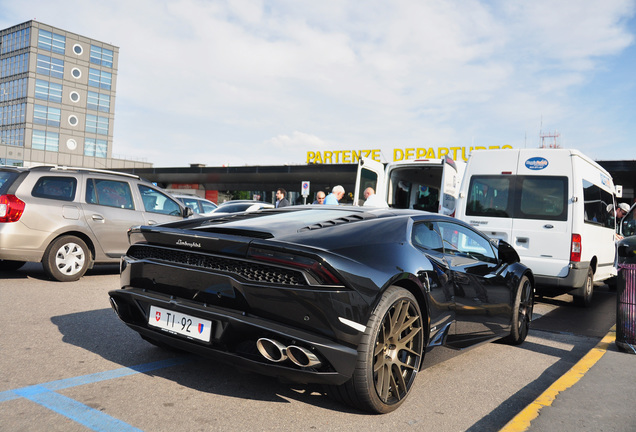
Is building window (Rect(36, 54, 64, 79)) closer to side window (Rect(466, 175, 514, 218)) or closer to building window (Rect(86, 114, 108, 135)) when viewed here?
building window (Rect(86, 114, 108, 135))

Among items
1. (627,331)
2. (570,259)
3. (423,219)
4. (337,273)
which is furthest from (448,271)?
(570,259)

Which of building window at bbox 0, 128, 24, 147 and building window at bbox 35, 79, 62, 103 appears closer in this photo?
building window at bbox 0, 128, 24, 147

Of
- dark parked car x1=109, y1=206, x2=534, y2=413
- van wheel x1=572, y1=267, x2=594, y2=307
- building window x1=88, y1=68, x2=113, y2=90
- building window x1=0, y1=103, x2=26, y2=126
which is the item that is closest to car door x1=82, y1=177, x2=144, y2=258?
dark parked car x1=109, y1=206, x2=534, y2=413

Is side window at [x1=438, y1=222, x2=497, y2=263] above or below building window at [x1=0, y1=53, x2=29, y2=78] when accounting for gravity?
below

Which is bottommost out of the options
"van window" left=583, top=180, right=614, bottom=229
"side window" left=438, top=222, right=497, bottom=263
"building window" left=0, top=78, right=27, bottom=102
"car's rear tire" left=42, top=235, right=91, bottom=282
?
"car's rear tire" left=42, top=235, right=91, bottom=282

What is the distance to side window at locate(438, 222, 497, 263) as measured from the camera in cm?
424

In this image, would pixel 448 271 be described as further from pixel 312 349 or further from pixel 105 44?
pixel 105 44

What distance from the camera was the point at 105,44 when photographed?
7550 centimetres

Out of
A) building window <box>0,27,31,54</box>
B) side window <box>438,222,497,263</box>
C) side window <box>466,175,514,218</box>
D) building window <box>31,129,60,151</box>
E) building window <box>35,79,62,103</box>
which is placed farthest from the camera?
building window <box>35,79,62,103</box>

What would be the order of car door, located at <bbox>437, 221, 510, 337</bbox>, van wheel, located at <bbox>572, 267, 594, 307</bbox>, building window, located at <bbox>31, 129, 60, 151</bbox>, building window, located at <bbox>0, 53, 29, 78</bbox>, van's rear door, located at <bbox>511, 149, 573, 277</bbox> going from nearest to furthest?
car door, located at <bbox>437, 221, 510, 337</bbox> → van's rear door, located at <bbox>511, 149, 573, 277</bbox> → van wheel, located at <bbox>572, 267, 594, 307</bbox> → building window, located at <bbox>0, 53, 29, 78</bbox> → building window, located at <bbox>31, 129, 60, 151</bbox>

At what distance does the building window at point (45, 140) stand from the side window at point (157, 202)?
225 feet

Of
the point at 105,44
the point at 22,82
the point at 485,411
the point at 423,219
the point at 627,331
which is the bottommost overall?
the point at 485,411

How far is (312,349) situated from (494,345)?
3117 mm

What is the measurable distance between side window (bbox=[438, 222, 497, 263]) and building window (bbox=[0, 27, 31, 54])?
76.7 meters
